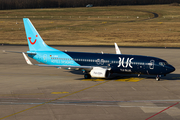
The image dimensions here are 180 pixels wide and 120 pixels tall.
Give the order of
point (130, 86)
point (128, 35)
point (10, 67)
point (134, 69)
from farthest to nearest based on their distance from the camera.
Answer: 1. point (128, 35)
2. point (10, 67)
3. point (134, 69)
4. point (130, 86)

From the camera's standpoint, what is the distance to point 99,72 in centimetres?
5041

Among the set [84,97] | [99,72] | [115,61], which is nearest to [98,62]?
[99,72]

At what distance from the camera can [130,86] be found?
47.3 meters

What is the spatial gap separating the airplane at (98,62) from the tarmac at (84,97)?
6.21ft

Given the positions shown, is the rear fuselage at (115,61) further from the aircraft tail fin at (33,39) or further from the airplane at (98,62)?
the aircraft tail fin at (33,39)

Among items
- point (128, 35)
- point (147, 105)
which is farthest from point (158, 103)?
point (128, 35)

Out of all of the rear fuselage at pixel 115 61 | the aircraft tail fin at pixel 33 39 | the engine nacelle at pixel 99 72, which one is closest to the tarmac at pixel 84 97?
the engine nacelle at pixel 99 72

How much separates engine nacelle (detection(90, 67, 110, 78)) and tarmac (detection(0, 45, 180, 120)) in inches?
50.8

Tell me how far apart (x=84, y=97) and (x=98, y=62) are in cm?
1353

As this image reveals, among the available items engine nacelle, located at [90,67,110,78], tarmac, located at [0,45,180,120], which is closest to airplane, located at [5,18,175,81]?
engine nacelle, located at [90,67,110,78]

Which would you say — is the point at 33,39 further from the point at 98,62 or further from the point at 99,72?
the point at 99,72

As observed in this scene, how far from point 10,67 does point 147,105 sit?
129 ft

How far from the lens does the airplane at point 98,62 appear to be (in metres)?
50.2

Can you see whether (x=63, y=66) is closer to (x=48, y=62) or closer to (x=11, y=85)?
(x=48, y=62)
